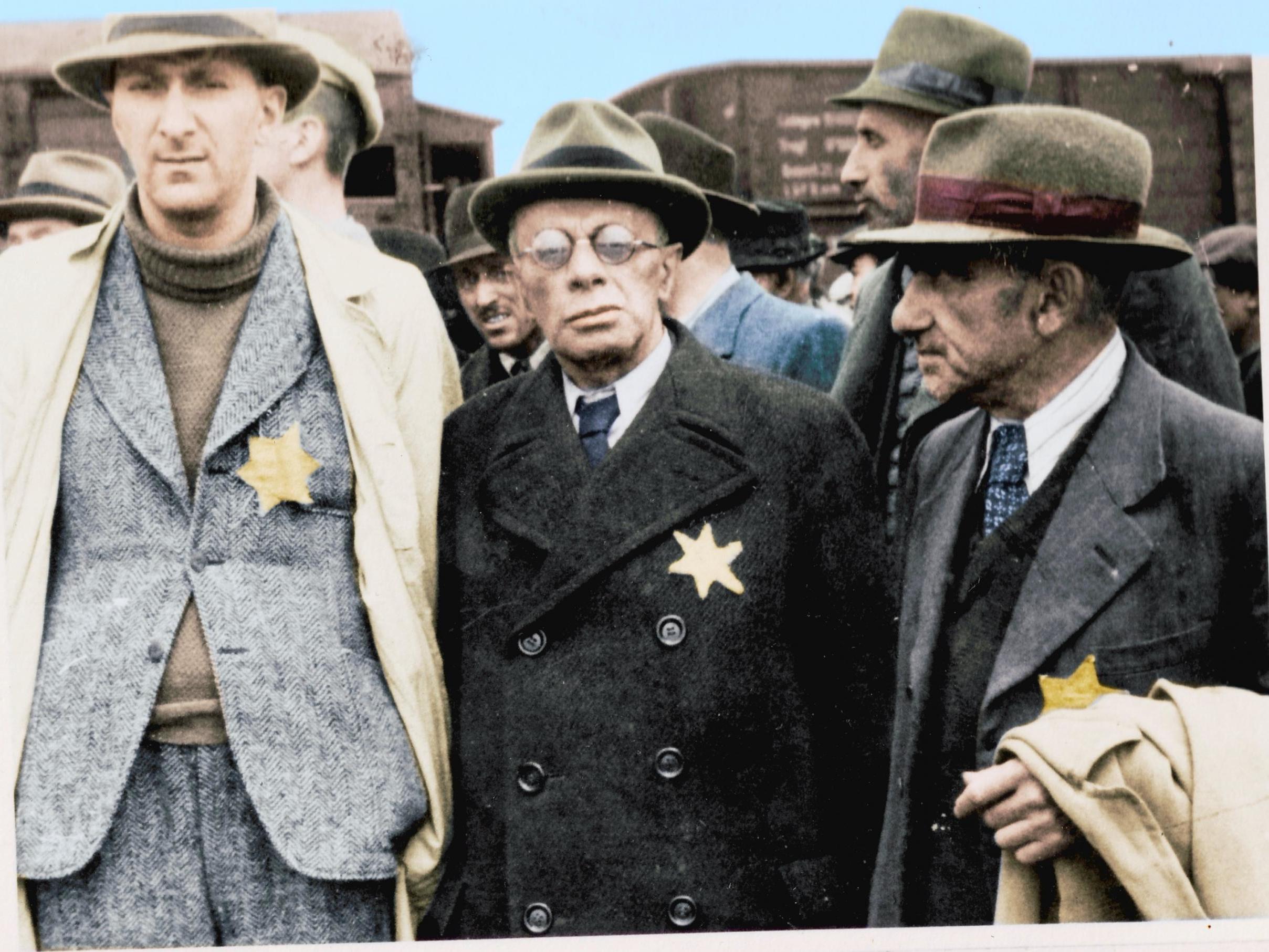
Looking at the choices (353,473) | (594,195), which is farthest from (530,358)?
(353,473)

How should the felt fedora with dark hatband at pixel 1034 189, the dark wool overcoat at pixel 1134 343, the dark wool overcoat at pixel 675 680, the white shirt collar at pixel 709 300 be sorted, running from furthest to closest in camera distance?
1. the white shirt collar at pixel 709 300
2. the dark wool overcoat at pixel 1134 343
3. the felt fedora with dark hatband at pixel 1034 189
4. the dark wool overcoat at pixel 675 680

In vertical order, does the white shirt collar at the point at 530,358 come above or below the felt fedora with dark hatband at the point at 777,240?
below

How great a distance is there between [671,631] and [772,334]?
3.52 feet

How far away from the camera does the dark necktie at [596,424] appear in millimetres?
4051

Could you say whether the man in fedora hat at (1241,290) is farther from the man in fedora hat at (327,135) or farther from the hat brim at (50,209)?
the hat brim at (50,209)

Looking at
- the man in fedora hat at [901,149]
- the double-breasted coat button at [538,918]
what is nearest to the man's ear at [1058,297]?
the man in fedora hat at [901,149]

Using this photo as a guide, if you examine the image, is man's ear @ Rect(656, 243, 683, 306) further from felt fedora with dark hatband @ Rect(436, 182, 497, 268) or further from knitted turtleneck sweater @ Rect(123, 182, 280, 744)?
knitted turtleneck sweater @ Rect(123, 182, 280, 744)

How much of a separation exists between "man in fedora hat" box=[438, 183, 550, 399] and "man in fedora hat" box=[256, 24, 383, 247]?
0.24 m

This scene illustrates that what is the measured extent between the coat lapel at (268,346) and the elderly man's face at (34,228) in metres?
0.77

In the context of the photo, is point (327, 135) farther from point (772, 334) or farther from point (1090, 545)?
point (1090, 545)

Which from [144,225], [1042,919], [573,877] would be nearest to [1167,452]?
[1042,919]

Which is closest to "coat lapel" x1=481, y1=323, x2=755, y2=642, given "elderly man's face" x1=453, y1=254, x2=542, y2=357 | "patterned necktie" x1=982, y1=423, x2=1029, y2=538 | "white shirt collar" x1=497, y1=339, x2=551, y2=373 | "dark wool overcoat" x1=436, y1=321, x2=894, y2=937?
"dark wool overcoat" x1=436, y1=321, x2=894, y2=937

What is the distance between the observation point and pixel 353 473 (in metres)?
4.00

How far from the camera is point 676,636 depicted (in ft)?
12.8
